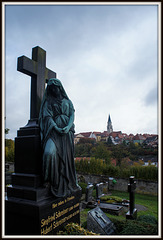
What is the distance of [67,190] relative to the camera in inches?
193

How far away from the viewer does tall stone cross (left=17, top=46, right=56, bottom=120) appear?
5.02m

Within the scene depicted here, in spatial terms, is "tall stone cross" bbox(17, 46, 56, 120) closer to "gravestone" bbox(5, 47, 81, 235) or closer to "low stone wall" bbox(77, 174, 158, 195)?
"gravestone" bbox(5, 47, 81, 235)

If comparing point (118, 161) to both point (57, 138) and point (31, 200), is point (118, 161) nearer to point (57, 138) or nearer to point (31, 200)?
point (57, 138)

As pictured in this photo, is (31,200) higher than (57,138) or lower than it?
lower

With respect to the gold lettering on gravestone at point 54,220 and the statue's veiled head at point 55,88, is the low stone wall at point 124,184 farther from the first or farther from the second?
the statue's veiled head at point 55,88

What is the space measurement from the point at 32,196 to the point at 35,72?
10.9 feet

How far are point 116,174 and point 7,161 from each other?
17.1m

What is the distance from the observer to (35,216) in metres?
3.88

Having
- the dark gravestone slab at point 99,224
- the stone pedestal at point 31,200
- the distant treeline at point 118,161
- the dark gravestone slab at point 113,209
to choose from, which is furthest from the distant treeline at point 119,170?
the stone pedestal at point 31,200

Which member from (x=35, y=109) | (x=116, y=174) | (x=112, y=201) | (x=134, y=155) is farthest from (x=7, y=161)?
(x=134, y=155)

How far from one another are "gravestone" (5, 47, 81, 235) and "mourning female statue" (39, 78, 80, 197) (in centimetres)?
22

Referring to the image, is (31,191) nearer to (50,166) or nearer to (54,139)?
(50,166)

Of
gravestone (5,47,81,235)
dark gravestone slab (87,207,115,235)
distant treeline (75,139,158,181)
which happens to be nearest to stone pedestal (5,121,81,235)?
gravestone (5,47,81,235)

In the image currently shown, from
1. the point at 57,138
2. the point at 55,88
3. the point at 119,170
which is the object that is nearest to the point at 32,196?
the point at 57,138
